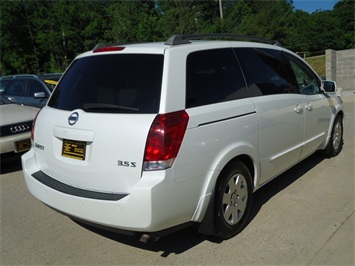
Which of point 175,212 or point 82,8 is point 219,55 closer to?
point 175,212

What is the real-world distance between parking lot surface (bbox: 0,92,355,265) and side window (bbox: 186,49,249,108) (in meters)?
1.28

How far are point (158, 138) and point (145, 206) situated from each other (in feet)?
1.60

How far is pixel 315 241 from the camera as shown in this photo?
9.80 ft

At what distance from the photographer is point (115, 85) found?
2.75m

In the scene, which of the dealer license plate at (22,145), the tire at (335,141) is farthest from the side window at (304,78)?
the dealer license plate at (22,145)

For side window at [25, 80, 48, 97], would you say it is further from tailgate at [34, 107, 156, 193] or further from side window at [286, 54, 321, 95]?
side window at [286, 54, 321, 95]

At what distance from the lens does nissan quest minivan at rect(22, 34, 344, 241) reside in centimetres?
244

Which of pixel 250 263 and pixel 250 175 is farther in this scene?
pixel 250 175

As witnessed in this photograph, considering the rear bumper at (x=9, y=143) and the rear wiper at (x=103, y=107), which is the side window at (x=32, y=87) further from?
the rear wiper at (x=103, y=107)

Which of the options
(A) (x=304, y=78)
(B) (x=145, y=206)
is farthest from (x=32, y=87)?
(B) (x=145, y=206)

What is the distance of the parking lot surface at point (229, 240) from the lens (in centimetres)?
283

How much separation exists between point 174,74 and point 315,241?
191cm


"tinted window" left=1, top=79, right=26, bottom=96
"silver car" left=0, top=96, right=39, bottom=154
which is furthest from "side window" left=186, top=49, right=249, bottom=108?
"tinted window" left=1, top=79, right=26, bottom=96

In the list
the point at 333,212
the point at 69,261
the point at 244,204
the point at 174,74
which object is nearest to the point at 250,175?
the point at 244,204
